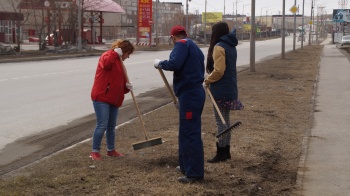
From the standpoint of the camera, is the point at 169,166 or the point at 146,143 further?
the point at 146,143

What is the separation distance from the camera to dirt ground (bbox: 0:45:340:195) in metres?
5.82

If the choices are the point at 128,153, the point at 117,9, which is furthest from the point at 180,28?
the point at 117,9

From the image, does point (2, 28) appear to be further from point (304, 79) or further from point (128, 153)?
point (128, 153)

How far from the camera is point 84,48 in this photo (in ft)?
142

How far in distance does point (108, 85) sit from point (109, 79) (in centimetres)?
8

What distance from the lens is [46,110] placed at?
12125mm

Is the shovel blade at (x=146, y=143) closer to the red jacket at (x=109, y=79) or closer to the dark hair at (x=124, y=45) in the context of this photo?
the red jacket at (x=109, y=79)

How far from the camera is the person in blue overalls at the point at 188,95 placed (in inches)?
236

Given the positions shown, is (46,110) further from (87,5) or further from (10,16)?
(87,5)

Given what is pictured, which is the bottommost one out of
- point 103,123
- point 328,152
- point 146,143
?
point 328,152

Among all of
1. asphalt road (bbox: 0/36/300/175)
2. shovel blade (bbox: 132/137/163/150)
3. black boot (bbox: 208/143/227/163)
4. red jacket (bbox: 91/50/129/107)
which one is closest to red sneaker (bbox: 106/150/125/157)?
shovel blade (bbox: 132/137/163/150)

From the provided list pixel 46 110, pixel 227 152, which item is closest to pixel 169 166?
pixel 227 152

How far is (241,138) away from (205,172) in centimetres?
219

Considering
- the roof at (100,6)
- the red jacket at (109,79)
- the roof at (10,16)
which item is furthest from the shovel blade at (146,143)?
the roof at (100,6)
